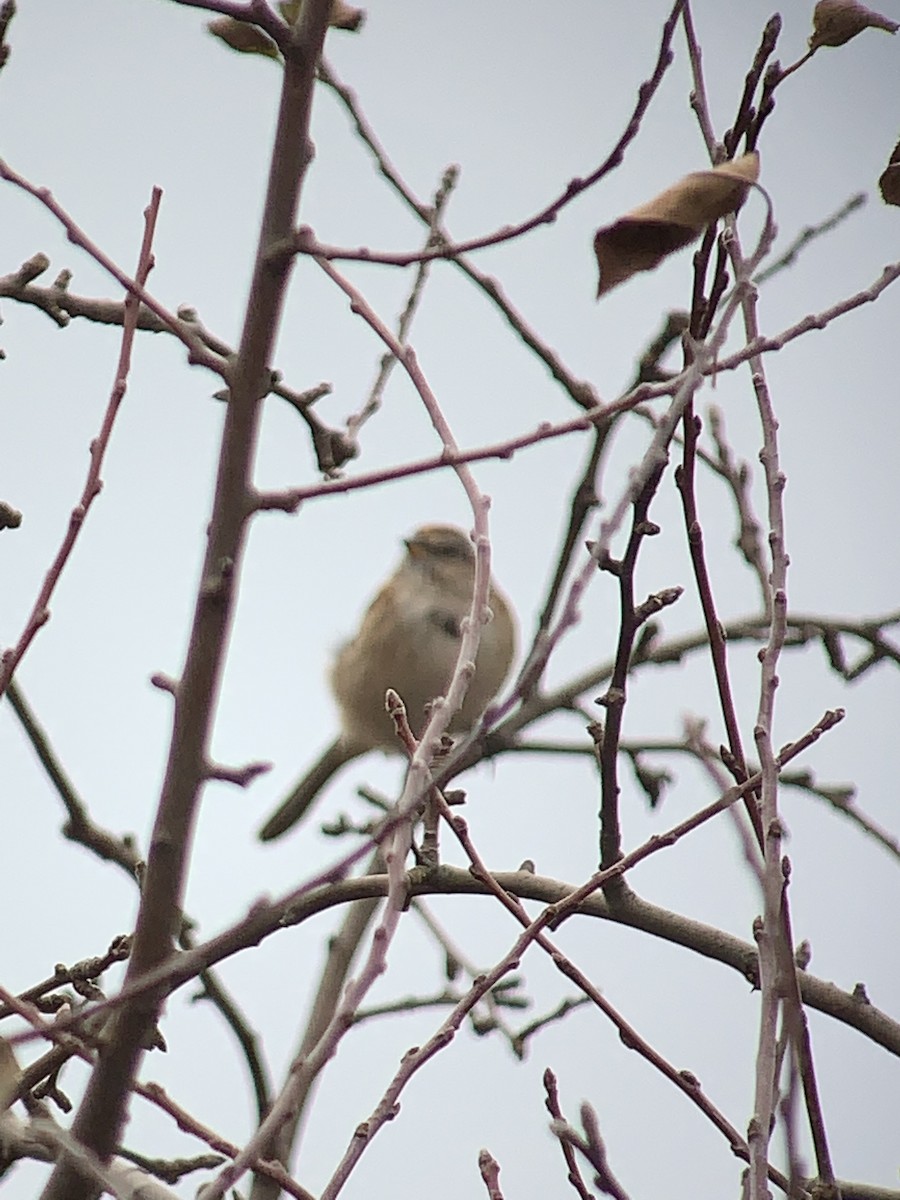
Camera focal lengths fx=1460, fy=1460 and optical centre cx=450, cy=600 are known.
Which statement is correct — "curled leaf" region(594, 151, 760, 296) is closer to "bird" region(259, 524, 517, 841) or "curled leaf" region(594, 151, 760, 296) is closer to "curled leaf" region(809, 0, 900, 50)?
"curled leaf" region(809, 0, 900, 50)

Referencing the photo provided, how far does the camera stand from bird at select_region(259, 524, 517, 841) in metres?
3.87

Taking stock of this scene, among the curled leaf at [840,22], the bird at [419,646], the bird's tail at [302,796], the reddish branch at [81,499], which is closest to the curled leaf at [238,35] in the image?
the reddish branch at [81,499]

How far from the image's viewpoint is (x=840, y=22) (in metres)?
1.34

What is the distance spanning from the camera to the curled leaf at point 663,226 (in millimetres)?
1018

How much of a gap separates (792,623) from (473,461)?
1.98m

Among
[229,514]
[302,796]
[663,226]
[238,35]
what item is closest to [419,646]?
[302,796]

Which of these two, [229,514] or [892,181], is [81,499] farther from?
[892,181]

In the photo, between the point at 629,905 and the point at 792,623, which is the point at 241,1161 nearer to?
the point at 629,905

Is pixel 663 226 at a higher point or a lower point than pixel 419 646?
lower

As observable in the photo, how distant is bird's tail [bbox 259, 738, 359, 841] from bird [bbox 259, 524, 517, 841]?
33 centimetres

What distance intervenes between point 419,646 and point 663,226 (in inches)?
114

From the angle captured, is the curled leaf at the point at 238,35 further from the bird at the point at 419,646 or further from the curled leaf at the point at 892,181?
the bird at the point at 419,646

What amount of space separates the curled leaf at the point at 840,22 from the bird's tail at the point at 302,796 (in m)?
3.48

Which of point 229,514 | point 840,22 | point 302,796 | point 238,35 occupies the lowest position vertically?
point 229,514
